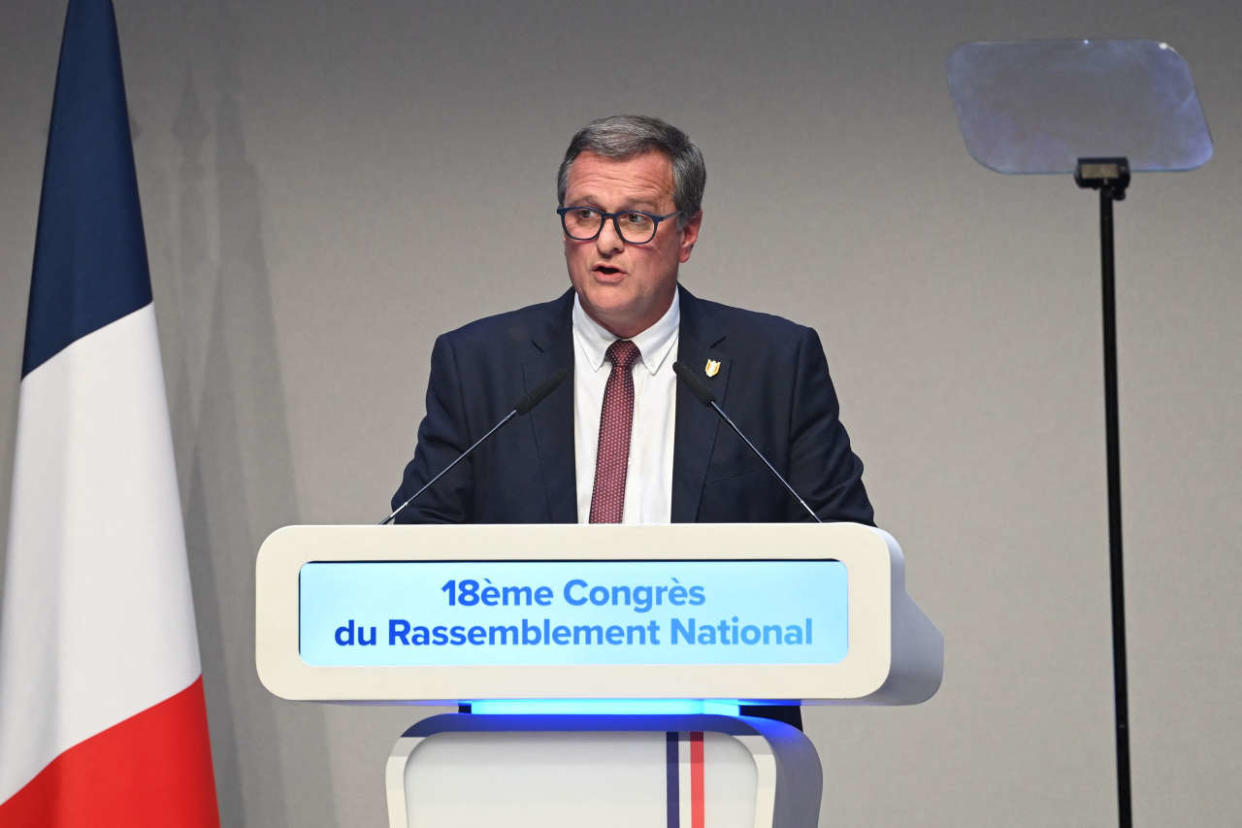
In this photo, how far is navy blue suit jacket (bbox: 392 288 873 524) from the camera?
2090 mm

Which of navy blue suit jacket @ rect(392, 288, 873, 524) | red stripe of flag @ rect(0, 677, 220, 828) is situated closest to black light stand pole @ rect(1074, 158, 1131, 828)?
navy blue suit jacket @ rect(392, 288, 873, 524)

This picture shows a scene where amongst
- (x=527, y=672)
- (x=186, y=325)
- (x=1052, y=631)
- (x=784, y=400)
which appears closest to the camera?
(x=527, y=672)

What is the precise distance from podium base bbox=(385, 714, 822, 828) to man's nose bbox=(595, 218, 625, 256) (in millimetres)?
841

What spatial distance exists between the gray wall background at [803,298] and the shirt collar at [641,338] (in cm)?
172

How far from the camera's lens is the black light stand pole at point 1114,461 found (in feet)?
5.94

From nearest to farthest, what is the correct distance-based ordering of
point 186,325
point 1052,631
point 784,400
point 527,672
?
point 527,672
point 784,400
point 1052,631
point 186,325

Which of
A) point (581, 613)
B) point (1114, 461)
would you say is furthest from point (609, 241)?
point (581, 613)

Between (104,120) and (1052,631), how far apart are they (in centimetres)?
254

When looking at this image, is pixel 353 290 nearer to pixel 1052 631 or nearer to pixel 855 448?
pixel 855 448

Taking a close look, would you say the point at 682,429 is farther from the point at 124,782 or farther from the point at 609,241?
the point at 124,782

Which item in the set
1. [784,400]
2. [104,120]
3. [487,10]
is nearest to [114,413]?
[104,120]

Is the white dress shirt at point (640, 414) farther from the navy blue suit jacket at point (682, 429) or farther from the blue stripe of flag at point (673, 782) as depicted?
the blue stripe of flag at point (673, 782)

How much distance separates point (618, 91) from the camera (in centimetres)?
407

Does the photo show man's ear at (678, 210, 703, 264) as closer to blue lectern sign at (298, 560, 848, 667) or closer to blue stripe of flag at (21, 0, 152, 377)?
blue lectern sign at (298, 560, 848, 667)
